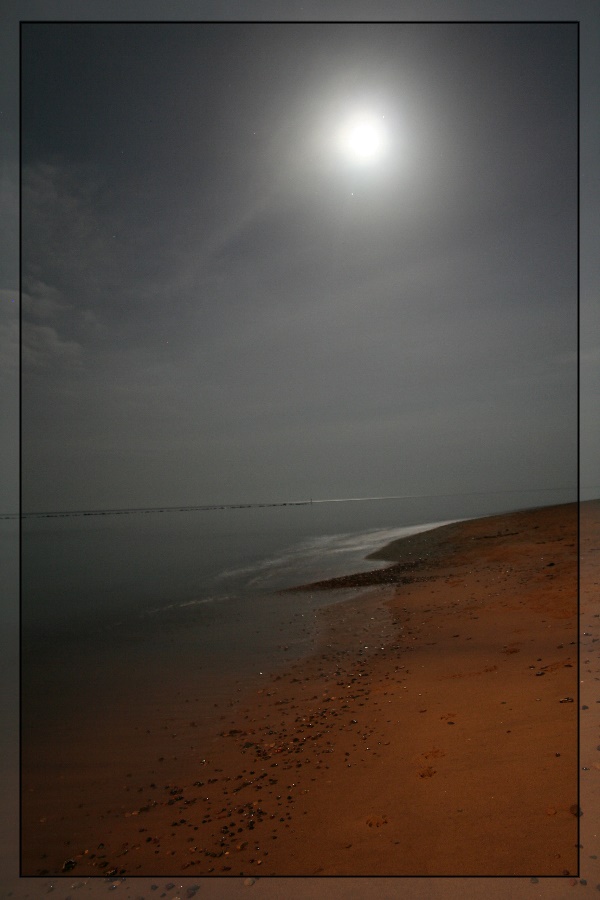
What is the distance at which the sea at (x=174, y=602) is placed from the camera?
3.83 metres

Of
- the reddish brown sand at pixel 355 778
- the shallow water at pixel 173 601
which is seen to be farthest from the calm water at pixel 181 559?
the reddish brown sand at pixel 355 778

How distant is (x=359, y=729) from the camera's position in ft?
8.93

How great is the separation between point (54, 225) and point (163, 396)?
A: 3.81ft

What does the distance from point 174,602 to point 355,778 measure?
3901 mm

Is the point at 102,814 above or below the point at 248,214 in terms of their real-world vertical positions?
below

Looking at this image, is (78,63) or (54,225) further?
(54,225)

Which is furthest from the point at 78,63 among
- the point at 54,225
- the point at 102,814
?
the point at 102,814

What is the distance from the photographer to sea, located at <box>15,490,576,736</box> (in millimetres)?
3828

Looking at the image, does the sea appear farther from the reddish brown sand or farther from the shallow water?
the reddish brown sand

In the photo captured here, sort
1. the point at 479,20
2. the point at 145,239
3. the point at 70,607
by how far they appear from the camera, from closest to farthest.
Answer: the point at 479,20
the point at 145,239
the point at 70,607

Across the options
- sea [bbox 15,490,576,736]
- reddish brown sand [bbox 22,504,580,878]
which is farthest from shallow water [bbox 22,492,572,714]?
reddish brown sand [bbox 22,504,580,878]

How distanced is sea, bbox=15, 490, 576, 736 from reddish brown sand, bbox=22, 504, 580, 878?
0.65 meters

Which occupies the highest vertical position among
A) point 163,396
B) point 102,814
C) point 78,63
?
point 78,63

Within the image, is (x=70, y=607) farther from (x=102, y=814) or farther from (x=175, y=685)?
(x=102, y=814)
